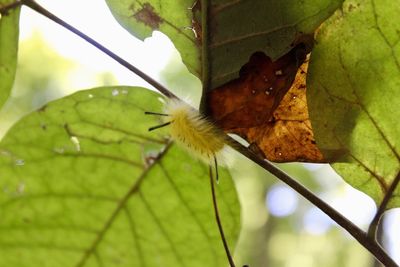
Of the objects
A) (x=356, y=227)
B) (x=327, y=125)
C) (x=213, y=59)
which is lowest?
(x=356, y=227)

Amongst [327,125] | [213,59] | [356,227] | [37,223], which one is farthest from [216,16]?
[37,223]

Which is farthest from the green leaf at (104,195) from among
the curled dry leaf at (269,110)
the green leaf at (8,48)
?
the curled dry leaf at (269,110)

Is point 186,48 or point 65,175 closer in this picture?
point 186,48

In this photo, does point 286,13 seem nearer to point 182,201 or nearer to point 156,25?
point 156,25

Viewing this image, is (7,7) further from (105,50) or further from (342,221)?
(342,221)

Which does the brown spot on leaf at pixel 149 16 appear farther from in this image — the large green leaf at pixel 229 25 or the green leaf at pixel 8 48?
the green leaf at pixel 8 48

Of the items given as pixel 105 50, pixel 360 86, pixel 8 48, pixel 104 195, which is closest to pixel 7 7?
pixel 8 48

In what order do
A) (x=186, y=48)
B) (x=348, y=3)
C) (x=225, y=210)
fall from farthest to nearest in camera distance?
(x=225, y=210), (x=186, y=48), (x=348, y=3)
